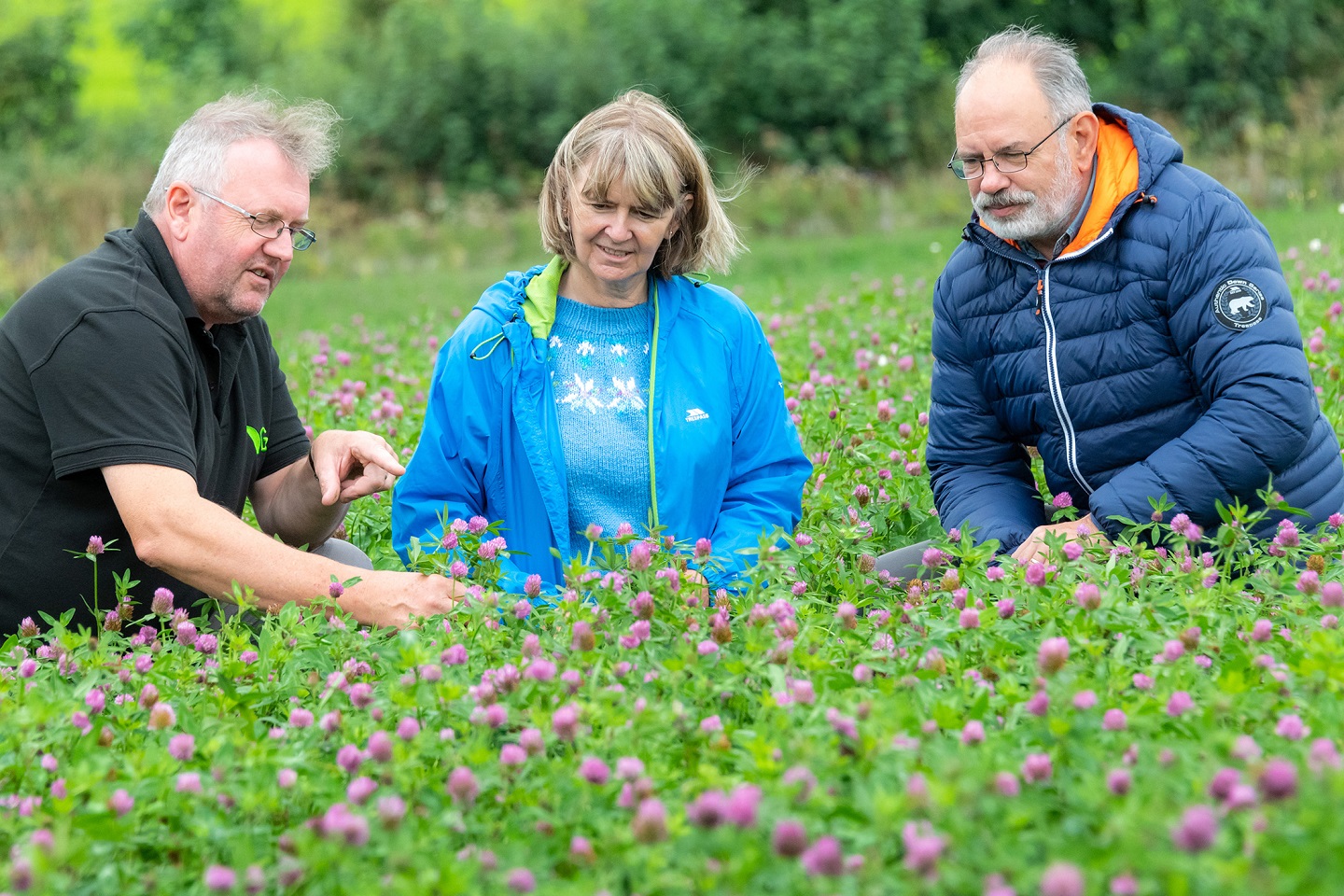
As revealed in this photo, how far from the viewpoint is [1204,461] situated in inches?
152

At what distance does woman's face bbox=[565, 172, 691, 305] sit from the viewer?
3.97 metres

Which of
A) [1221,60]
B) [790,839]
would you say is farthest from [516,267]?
[790,839]

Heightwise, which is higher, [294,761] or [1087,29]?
[1087,29]

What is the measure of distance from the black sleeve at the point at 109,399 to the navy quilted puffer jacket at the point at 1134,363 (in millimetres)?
2312

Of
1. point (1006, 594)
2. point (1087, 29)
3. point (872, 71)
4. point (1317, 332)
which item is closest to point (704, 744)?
point (1006, 594)

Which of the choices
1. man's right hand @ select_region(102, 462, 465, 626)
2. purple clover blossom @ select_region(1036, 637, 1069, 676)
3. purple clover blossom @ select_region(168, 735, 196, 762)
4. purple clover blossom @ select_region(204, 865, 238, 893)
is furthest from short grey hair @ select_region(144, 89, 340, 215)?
purple clover blossom @ select_region(1036, 637, 1069, 676)

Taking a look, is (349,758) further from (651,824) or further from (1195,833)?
(1195,833)

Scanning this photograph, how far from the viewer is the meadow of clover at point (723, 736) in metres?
2.01

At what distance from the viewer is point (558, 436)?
4.08m

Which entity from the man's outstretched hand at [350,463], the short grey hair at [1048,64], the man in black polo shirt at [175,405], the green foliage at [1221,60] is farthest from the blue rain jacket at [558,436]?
the green foliage at [1221,60]

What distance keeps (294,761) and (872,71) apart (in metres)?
22.4

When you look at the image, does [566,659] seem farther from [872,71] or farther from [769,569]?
[872,71]

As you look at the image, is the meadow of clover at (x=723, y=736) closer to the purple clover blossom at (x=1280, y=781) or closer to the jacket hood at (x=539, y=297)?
the purple clover blossom at (x=1280, y=781)

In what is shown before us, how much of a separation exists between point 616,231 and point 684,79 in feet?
66.0
